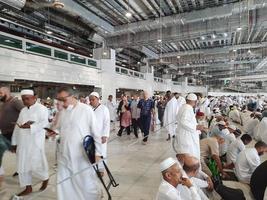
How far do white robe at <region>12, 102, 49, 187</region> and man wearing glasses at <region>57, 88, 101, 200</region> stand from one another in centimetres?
74

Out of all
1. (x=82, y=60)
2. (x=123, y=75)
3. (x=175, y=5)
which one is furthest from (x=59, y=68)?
(x=123, y=75)

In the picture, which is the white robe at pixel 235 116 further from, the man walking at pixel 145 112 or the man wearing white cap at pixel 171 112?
the man walking at pixel 145 112

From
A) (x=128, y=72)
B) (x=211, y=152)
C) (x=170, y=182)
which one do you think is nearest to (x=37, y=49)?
(x=211, y=152)

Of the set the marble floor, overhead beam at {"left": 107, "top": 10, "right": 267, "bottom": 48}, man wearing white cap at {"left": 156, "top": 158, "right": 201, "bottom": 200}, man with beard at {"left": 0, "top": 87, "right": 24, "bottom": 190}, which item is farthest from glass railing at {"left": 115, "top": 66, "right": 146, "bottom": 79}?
man wearing white cap at {"left": 156, "top": 158, "right": 201, "bottom": 200}

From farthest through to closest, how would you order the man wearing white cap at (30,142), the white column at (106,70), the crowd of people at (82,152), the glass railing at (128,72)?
the glass railing at (128,72) < the white column at (106,70) < the man wearing white cap at (30,142) < the crowd of people at (82,152)

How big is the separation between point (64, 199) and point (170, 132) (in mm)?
4777

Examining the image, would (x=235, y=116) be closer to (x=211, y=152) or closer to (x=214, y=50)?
(x=214, y=50)

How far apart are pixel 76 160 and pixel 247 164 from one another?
240cm

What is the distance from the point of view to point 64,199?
2.70 metres

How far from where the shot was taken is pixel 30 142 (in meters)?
3.34

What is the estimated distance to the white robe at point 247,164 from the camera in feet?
12.2

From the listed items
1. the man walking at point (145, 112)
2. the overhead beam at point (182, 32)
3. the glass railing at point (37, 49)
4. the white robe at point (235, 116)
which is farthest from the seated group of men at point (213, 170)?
the white robe at point (235, 116)

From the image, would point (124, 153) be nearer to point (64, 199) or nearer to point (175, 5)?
point (64, 199)

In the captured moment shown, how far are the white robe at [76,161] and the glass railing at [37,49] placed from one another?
191 inches
